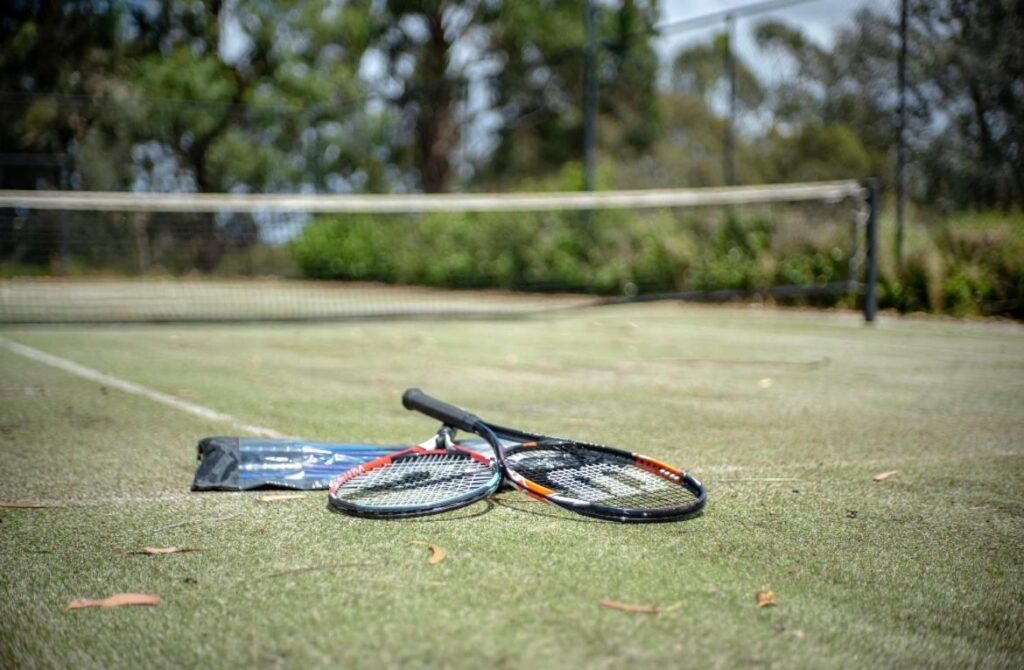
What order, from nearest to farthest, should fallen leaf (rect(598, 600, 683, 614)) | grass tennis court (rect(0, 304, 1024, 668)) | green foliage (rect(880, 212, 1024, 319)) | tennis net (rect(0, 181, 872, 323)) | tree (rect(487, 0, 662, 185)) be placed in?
grass tennis court (rect(0, 304, 1024, 668)), fallen leaf (rect(598, 600, 683, 614)), green foliage (rect(880, 212, 1024, 319)), tennis net (rect(0, 181, 872, 323)), tree (rect(487, 0, 662, 185))

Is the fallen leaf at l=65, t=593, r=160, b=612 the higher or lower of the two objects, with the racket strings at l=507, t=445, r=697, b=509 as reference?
lower

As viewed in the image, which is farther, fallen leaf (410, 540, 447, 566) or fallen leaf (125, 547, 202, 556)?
fallen leaf (125, 547, 202, 556)

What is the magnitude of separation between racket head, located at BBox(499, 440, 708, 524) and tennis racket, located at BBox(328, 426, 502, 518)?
5.5 inches

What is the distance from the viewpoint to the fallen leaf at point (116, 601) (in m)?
2.26

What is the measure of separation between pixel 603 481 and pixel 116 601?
1.57 metres

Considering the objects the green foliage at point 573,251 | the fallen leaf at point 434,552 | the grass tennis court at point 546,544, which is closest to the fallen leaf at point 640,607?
the grass tennis court at point 546,544

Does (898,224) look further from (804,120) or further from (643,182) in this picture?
(643,182)

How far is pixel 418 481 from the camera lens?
3.17 metres

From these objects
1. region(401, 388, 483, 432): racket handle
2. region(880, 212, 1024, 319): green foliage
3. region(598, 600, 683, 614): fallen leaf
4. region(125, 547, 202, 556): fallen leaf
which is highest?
region(880, 212, 1024, 319): green foliage

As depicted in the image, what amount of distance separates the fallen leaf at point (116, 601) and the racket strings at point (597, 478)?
1.23 meters

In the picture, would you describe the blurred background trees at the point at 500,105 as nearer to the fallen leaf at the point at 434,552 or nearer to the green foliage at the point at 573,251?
the green foliage at the point at 573,251

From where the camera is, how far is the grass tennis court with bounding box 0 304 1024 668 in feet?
6.70

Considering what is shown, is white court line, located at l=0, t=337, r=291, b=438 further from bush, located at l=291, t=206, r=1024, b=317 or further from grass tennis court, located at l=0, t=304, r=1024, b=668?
bush, located at l=291, t=206, r=1024, b=317

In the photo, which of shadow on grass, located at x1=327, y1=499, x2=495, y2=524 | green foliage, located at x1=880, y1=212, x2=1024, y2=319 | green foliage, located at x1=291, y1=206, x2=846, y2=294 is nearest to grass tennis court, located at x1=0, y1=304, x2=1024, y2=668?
shadow on grass, located at x1=327, y1=499, x2=495, y2=524
